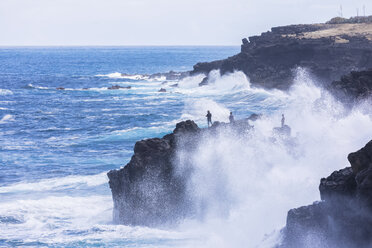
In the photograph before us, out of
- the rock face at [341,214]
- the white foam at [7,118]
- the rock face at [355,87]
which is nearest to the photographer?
the rock face at [341,214]

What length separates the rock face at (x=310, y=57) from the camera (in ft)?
195

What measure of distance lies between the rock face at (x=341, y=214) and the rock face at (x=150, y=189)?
24.2ft

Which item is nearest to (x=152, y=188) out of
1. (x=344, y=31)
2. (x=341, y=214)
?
(x=341, y=214)

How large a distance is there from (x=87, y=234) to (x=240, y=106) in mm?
38531

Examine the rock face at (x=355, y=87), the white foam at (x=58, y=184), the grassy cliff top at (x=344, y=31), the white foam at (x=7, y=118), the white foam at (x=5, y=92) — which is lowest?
the white foam at (x=58, y=184)

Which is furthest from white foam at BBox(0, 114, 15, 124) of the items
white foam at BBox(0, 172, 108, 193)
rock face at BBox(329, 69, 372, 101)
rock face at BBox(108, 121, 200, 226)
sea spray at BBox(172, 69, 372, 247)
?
→ rock face at BBox(108, 121, 200, 226)

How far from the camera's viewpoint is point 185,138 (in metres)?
23.7

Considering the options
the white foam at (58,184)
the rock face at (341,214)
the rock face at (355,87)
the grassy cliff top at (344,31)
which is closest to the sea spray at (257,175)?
the rock face at (341,214)

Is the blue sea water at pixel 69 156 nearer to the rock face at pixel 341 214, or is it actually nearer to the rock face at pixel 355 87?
the rock face at pixel 341 214

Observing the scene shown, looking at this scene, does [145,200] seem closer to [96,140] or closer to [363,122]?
[363,122]

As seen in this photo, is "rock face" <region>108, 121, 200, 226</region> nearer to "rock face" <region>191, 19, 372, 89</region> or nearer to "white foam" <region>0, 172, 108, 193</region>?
"white foam" <region>0, 172, 108, 193</region>

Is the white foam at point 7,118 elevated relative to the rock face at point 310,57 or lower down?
lower down

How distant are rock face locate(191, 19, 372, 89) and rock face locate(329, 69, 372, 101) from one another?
22.0 meters

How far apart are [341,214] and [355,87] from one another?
69.6 ft
